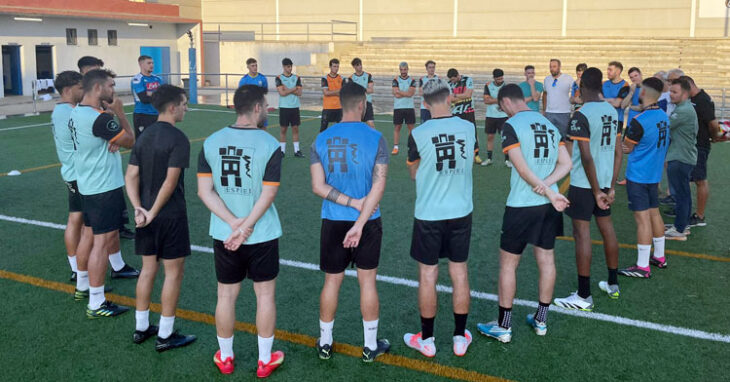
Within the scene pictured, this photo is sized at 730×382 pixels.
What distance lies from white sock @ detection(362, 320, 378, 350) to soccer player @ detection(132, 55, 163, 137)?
7873mm

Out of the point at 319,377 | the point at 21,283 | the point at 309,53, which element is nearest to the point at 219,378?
the point at 319,377

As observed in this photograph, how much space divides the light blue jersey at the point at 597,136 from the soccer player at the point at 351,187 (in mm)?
2153

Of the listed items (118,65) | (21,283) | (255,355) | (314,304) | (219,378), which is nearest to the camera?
(219,378)

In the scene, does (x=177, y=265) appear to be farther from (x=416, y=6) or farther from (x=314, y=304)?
(x=416, y=6)

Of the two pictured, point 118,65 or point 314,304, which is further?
point 118,65

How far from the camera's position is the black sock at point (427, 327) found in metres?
4.85

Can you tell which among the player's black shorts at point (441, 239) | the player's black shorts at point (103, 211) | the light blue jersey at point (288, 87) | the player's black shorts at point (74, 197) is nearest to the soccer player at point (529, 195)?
the player's black shorts at point (441, 239)

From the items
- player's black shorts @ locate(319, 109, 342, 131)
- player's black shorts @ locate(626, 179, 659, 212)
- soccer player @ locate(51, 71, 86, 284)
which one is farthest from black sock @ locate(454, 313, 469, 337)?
player's black shorts @ locate(319, 109, 342, 131)

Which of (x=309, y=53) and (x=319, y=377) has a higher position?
(x=309, y=53)

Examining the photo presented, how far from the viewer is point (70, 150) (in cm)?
598

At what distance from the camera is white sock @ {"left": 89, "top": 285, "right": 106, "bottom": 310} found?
5.53 meters

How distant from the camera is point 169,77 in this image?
34.9 meters

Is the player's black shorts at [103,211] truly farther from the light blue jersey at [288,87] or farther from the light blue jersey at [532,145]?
the light blue jersey at [288,87]

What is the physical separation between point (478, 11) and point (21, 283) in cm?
3101
